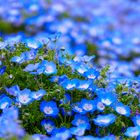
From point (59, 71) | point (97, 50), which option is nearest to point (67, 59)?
point (59, 71)

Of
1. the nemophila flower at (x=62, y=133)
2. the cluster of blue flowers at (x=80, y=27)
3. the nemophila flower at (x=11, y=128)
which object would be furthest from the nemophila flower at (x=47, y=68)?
the cluster of blue flowers at (x=80, y=27)

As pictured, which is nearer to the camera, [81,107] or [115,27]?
[81,107]

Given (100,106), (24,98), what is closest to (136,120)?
(100,106)

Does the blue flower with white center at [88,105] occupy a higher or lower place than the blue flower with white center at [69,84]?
Answer: lower

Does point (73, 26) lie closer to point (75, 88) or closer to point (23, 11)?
point (23, 11)

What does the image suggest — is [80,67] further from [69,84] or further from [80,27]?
[80,27]

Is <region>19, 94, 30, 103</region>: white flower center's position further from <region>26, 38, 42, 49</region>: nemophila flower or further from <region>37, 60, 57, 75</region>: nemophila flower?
<region>26, 38, 42, 49</region>: nemophila flower

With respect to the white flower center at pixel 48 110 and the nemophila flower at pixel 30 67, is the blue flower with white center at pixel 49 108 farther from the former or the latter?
the nemophila flower at pixel 30 67
